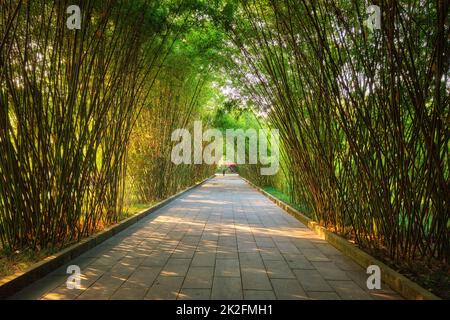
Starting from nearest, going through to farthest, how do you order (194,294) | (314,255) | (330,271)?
(194,294)
(330,271)
(314,255)

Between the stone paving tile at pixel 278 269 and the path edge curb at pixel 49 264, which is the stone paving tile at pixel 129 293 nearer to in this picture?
the path edge curb at pixel 49 264

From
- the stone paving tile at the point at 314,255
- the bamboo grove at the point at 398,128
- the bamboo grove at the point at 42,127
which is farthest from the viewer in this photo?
A: the stone paving tile at the point at 314,255

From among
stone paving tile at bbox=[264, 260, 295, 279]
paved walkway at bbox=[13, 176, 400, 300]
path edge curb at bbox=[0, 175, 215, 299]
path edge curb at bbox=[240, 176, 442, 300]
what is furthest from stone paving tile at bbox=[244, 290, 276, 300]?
path edge curb at bbox=[0, 175, 215, 299]

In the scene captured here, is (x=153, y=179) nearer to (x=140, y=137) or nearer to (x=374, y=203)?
(x=140, y=137)

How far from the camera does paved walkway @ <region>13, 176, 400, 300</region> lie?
228 centimetres

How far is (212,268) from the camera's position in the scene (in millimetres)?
2838

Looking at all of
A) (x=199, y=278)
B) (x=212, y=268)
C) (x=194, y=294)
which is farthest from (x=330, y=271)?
(x=194, y=294)

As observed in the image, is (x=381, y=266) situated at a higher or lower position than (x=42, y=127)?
lower

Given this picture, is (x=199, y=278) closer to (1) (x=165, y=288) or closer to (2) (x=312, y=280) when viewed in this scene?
(1) (x=165, y=288)

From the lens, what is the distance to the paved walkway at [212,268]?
2281mm

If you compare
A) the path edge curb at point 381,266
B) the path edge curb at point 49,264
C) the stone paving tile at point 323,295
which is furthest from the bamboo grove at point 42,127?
the path edge curb at point 381,266

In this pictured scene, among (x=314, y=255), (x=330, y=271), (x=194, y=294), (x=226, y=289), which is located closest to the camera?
(x=194, y=294)

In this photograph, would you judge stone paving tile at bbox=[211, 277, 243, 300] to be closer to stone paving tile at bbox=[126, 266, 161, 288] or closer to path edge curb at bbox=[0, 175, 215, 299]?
stone paving tile at bbox=[126, 266, 161, 288]
